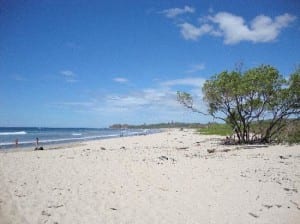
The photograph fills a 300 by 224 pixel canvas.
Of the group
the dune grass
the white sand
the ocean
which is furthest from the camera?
the dune grass

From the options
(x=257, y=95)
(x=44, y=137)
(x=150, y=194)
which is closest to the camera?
(x=150, y=194)

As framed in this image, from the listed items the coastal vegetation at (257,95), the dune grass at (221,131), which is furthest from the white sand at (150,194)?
the dune grass at (221,131)

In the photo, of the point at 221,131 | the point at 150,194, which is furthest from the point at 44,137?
the point at 150,194

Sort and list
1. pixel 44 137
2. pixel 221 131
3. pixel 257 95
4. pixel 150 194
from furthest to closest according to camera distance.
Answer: pixel 221 131 < pixel 44 137 < pixel 257 95 < pixel 150 194

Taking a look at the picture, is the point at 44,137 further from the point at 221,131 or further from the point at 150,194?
the point at 150,194

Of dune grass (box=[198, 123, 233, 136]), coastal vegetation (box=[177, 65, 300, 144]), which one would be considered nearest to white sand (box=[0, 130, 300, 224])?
coastal vegetation (box=[177, 65, 300, 144])

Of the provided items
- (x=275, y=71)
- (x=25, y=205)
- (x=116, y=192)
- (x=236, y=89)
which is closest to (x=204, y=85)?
(x=236, y=89)

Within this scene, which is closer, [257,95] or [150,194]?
[150,194]

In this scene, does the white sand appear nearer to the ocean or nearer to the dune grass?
the ocean

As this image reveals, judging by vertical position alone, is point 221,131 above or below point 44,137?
above

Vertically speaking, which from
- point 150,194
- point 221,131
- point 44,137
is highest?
point 221,131

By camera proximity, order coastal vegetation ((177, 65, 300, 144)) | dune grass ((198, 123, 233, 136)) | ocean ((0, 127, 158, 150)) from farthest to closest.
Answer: dune grass ((198, 123, 233, 136)) < ocean ((0, 127, 158, 150)) < coastal vegetation ((177, 65, 300, 144))

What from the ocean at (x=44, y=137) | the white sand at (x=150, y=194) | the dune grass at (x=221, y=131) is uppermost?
the dune grass at (x=221, y=131)

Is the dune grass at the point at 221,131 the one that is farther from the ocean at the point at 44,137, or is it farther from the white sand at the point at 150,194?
the white sand at the point at 150,194
